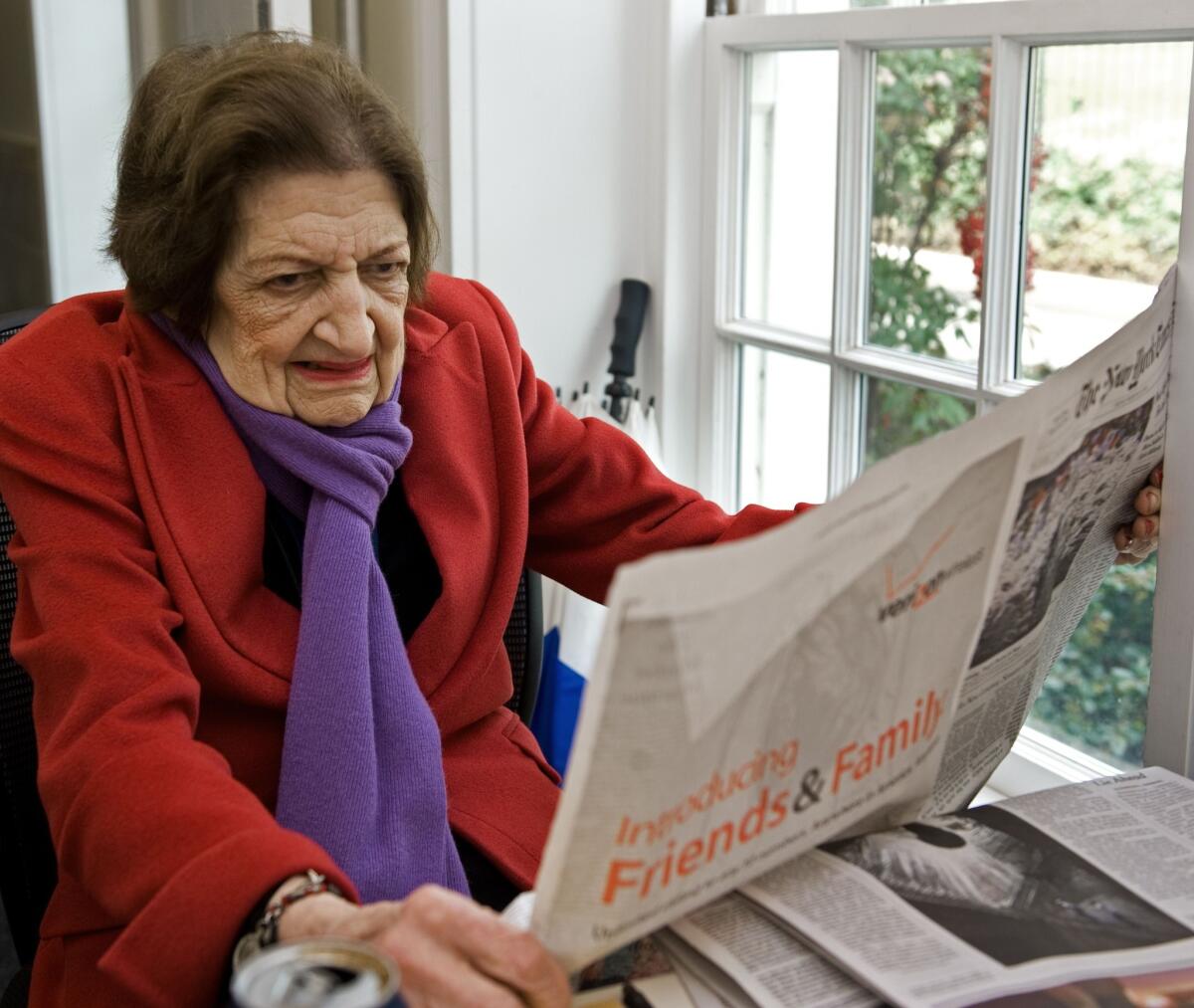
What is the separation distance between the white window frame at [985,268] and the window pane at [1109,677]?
3 cm

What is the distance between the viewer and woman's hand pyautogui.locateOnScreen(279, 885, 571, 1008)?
2.41ft

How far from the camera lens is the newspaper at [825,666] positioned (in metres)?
0.72

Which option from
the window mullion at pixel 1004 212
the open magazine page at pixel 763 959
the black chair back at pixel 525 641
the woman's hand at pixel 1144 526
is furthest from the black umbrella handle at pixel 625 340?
the open magazine page at pixel 763 959

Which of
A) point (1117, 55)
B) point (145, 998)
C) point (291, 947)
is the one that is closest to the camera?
point (291, 947)

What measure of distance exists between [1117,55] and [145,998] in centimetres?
125

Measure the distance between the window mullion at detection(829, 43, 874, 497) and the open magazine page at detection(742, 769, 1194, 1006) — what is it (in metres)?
0.92

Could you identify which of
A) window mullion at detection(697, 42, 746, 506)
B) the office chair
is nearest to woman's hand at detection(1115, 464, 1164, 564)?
the office chair

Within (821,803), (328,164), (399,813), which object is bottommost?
(399,813)

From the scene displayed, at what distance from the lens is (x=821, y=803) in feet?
2.83

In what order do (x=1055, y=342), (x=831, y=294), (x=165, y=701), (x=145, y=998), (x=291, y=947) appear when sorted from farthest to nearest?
1. (x=831, y=294)
2. (x=1055, y=342)
3. (x=165, y=701)
4. (x=145, y=998)
5. (x=291, y=947)

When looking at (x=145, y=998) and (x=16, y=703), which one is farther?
(x=16, y=703)

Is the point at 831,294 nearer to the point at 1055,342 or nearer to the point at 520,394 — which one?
the point at 1055,342

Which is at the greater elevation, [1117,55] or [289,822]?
[1117,55]

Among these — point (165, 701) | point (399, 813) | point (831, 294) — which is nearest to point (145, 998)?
point (165, 701)
